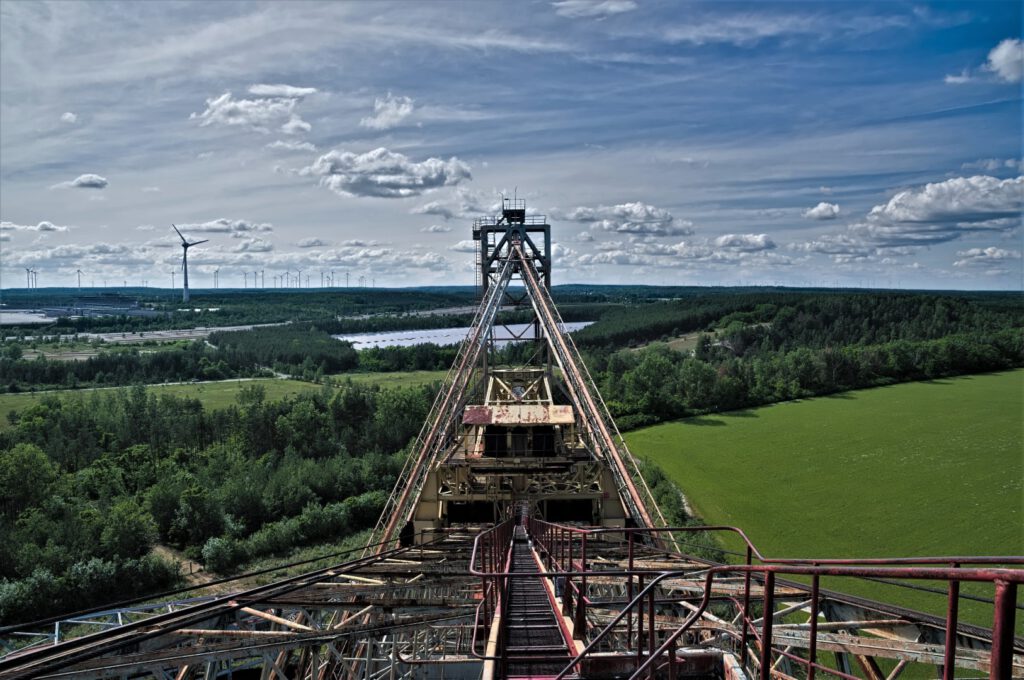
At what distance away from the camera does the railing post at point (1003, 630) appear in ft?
7.09

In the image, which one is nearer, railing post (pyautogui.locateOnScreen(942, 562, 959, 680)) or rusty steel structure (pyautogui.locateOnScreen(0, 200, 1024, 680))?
railing post (pyautogui.locateOnScreen(942, 562, 959, 680))

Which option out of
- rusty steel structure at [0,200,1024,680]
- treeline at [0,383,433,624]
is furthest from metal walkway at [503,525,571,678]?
treeline at [0,383,433,624]

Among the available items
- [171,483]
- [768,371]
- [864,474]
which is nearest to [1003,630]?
[171,483]

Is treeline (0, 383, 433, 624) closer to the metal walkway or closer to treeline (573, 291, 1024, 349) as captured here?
the metal walkway

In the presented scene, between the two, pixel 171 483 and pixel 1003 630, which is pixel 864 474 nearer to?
pixel 171 483

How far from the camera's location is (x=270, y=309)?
18762 centimetres

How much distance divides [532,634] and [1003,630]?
185 inches

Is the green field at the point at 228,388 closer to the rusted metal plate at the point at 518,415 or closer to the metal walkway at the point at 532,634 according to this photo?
the rusted metal plate at the point at 518,415

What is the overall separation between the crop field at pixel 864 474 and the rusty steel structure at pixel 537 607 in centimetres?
1783

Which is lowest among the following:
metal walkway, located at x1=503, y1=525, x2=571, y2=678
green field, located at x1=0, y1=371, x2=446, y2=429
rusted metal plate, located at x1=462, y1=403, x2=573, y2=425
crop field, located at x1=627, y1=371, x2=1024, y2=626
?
crop field, located at x1=627, y1=371, x2=1024, y2=626

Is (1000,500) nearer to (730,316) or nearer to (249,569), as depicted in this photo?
(249,569)

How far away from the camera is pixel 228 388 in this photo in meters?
75.6

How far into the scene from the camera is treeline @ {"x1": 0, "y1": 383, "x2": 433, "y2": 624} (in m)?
28.3

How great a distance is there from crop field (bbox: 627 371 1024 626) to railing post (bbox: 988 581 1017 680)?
89.6ft
